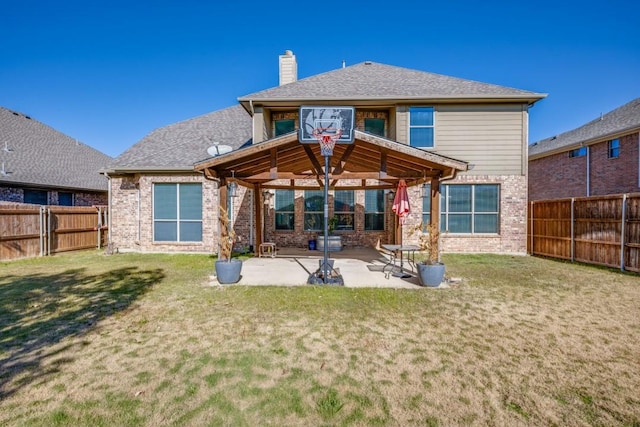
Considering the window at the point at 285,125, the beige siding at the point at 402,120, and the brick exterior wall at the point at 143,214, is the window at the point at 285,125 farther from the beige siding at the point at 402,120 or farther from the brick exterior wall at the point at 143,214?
the beige siding at the point at 402,120

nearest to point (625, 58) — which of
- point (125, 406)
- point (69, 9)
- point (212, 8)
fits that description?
point (212, 8)

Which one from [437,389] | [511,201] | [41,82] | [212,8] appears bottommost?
[437,389]

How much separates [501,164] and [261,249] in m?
9.60

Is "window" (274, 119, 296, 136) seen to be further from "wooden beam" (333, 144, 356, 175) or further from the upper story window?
"wooden beam" (333, 144, 356, 175)

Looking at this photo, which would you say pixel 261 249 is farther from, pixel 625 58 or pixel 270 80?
pixel 625 58

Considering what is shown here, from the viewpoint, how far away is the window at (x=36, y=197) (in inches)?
511

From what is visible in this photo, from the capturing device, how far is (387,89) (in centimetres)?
1181

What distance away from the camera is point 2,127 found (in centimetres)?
1478

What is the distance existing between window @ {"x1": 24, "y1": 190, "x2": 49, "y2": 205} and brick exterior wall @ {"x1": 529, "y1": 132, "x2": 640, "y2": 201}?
26.0 meters

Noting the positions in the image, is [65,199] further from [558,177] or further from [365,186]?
[558,177]

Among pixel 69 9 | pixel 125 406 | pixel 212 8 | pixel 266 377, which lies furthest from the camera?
pixel 212 8

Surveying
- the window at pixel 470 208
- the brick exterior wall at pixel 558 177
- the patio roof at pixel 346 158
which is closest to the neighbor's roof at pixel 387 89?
the window at pixel 470 208

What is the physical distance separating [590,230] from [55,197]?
2109cm

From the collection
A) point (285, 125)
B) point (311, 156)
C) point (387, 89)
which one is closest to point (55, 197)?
point (285, 125)
